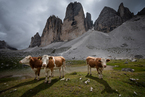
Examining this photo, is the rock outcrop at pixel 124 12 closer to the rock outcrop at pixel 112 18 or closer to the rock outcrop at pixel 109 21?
the rock outcrop at pixel 112 18

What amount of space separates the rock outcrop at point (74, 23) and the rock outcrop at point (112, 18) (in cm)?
2861

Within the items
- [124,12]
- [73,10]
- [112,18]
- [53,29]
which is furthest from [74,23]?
[124,12]

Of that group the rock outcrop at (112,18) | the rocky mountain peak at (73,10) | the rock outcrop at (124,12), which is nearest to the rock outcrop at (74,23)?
the rocky mountain peak at (73,10)

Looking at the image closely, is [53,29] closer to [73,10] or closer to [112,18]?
[73,10]

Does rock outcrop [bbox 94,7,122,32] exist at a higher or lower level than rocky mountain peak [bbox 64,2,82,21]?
lower

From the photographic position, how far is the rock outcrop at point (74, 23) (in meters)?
93.2

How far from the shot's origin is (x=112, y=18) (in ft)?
286

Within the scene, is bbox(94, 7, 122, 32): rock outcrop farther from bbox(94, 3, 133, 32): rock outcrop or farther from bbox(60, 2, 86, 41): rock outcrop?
bbox(60, 2, 86, 41): rock outcrop

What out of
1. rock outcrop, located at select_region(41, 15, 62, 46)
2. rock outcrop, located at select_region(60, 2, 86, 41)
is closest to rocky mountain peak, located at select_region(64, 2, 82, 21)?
rock outcrop, located at select_region(60, 2, 86, 41)

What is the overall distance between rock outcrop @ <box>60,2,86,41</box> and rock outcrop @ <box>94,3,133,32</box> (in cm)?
2861

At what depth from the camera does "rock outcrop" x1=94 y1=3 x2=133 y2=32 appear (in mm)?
85206

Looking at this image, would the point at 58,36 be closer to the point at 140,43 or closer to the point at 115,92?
the point at 140,43

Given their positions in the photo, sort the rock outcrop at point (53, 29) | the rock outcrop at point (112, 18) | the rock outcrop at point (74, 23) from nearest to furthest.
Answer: the rock outcrop at point (112, 18)
the rock outcrop at point (74, 23)
the rock outcrop at point (53, 29)

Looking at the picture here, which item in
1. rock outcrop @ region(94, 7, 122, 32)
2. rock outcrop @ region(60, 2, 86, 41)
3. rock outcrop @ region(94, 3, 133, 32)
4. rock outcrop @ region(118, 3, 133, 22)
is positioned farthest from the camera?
rock outcrop @ region(60, 2, 86, 41)
